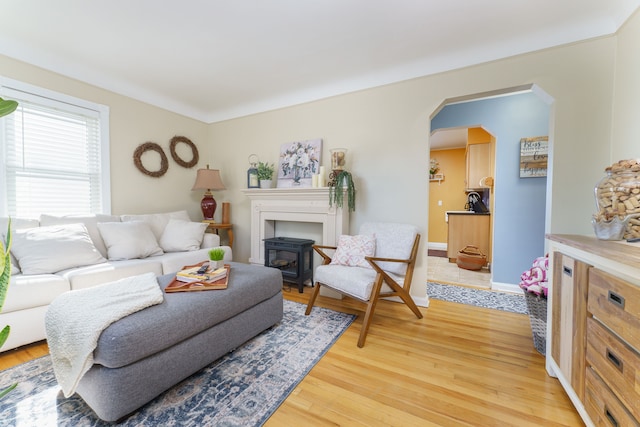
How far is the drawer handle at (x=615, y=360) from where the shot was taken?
1.00m

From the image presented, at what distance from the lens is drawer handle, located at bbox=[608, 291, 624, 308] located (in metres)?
1.01

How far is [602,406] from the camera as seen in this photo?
1.10 meters

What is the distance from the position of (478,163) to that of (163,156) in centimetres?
493

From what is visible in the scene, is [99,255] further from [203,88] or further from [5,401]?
[203,88]

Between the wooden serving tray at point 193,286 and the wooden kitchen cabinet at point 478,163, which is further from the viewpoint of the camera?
the wooden kitchen cabinet at point 478,163

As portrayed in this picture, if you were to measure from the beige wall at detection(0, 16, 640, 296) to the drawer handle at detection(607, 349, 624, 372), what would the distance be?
1.50 metres

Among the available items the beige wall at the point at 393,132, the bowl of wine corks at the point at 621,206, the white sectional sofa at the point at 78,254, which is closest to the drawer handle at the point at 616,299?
the bowl of wine corks at the point at 621,206

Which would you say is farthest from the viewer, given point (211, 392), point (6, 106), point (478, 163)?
point (478, 163)

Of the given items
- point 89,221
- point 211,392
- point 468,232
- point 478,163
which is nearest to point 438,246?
point 468,232

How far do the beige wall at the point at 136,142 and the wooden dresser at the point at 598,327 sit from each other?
422 cm

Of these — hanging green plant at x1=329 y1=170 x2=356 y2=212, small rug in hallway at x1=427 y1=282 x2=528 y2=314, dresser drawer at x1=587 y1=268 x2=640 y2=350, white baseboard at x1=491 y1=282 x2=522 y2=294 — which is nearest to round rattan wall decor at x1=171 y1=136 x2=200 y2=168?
hanging green plant at x1=329 y1=170 x2=356 y2=212

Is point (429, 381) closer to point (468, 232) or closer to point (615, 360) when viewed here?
point (615, 360)

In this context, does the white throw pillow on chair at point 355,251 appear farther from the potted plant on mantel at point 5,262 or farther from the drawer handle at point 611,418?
the potted plant on mantel at point 5,262

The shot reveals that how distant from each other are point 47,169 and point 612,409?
4.45m
